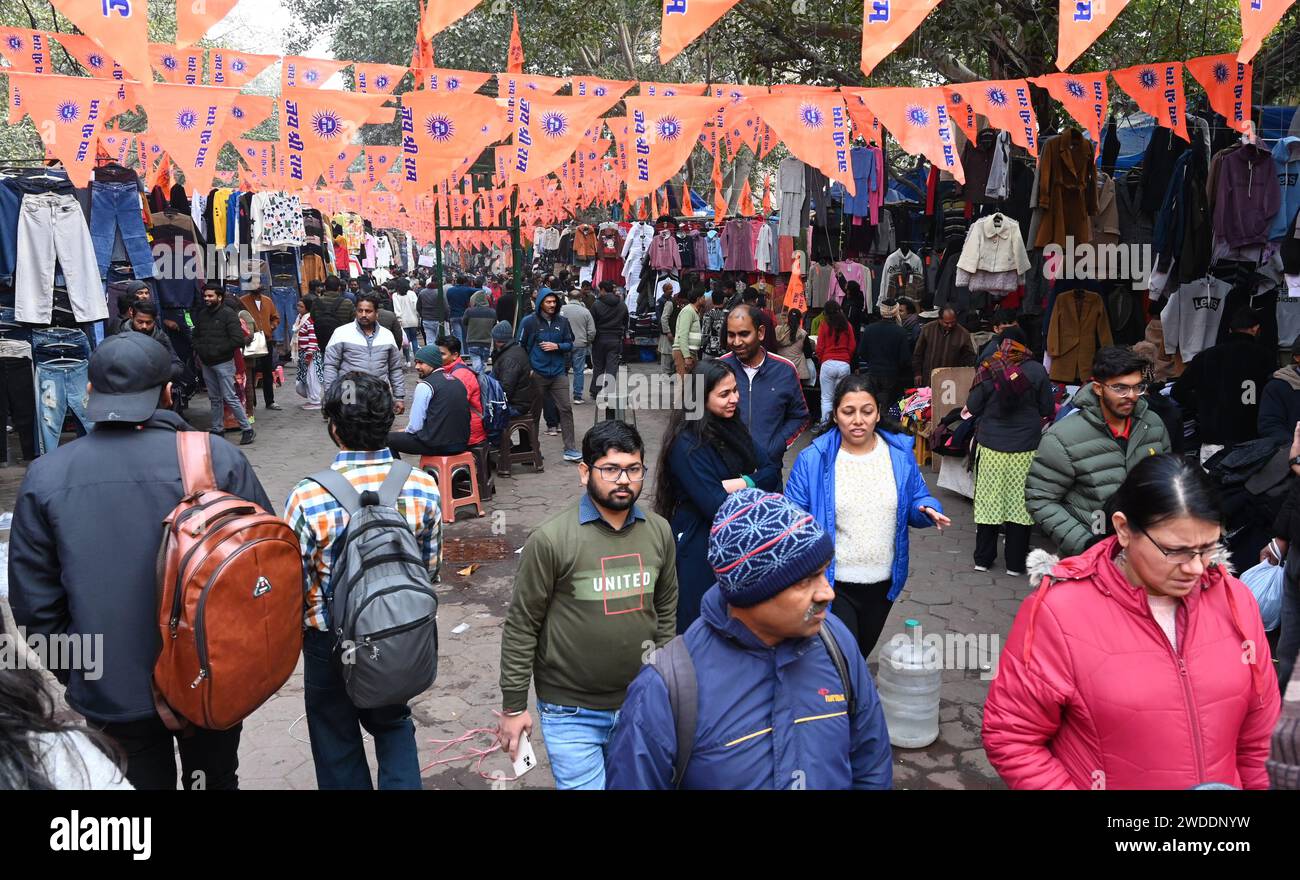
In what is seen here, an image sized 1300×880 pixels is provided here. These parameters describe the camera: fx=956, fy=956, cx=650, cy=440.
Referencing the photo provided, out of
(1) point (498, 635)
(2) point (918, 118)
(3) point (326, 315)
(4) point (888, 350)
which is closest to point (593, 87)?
(2) point (918, 118)

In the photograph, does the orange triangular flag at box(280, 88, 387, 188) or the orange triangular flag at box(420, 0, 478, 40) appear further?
the orange triangular flag at box(280, 88, 387, 188)

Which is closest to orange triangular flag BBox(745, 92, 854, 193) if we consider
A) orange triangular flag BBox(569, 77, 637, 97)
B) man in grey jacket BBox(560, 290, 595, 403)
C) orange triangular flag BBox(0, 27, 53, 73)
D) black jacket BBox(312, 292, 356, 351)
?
orange triangular flag BBox(569, 77, 637, 97)

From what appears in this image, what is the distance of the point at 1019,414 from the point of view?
274 inches

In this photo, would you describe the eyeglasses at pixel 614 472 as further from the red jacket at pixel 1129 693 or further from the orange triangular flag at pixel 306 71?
the orange triangular flag at pixel 306 71

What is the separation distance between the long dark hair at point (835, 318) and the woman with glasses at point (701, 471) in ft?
26.2

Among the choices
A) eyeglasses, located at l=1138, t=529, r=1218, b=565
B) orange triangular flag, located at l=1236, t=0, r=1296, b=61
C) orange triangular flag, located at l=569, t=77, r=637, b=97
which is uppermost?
orange triangular flag, located at l=569, t=77, r=637, b=97

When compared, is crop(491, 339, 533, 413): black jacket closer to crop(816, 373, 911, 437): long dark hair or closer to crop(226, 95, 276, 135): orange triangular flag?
crop(226, 95, 276, 135): orange triangular flag

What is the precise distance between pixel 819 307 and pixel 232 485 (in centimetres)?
1170

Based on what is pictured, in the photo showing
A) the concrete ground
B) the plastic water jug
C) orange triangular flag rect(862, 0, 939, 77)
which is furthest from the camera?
orange triangular flag rect(862, 0, 939, 77)

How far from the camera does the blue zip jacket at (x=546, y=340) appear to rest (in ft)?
35.6

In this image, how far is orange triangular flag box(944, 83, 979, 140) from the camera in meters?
7.56

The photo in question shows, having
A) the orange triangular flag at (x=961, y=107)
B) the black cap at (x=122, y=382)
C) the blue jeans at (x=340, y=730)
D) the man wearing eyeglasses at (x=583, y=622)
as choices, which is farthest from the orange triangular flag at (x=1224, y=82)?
the black cap at (x=122, y=382)

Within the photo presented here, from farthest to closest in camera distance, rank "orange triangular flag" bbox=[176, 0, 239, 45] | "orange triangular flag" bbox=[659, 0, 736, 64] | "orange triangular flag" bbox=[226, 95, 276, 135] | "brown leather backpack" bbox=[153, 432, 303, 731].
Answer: "orange triangular flag" bbox=[226, 95, 276, 135] → "orange triangular flag" bbox=[176, 0, 239, 45] → "orange triangular flag" bbox=[659, 0, 736, 64] → "brown leather backpack" bbox=[153, 432, 303, 731]

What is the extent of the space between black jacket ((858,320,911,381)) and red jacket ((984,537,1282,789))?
9.07 m
